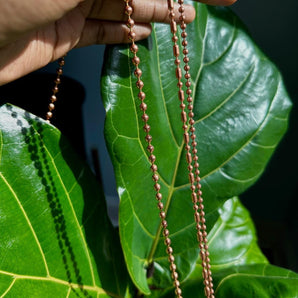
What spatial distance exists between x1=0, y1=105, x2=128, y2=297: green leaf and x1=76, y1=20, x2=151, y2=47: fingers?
13cm

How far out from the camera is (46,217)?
46 cm

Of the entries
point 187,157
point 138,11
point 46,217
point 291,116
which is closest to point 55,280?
point 46,217

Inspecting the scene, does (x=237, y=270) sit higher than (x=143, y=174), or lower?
lower

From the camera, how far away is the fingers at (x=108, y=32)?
0.48 meters

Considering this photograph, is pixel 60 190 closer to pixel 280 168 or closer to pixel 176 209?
pixel 176 209

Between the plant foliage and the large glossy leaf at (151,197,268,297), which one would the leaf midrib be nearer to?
the plant foliage

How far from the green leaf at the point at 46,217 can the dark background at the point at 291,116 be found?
0.26 m

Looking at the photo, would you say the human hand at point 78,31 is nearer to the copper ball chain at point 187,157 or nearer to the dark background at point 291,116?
the copper ball chain at point 187,157

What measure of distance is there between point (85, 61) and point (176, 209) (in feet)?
1.75

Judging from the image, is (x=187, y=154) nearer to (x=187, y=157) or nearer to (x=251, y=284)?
(x=187, y=157)

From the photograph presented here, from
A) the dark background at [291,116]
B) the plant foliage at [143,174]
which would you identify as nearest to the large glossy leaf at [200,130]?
the plant foliage at [143,174]

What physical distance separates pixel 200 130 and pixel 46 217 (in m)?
0.24

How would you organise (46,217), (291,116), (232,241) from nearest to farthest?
(46,217)
(232,241)
(291,116)

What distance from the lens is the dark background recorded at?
771 millimetres
